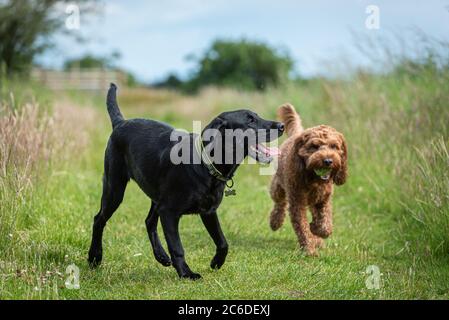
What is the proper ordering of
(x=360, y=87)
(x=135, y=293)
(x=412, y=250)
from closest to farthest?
Result: 1. (x=135, y=293)
2. (x=412, y=250)
3. (x=360, y=87)

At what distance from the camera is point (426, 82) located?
10008 mm

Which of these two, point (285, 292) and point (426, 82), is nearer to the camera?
point (285, 292)

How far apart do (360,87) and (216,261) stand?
6.94 meters

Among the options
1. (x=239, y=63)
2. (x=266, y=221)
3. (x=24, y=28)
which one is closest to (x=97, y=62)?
(x=239, y=63)

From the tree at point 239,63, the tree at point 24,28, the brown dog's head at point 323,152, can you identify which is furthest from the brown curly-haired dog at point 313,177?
the tree at point 239,63

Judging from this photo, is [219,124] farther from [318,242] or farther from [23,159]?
[23,159]

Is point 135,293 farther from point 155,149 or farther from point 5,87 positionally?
point 5,87

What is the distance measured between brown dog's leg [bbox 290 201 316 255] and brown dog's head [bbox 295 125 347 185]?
401 mm

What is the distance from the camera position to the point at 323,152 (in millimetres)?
6430

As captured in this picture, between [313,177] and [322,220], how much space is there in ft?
1.50

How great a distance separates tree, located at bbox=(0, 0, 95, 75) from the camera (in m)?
19.0

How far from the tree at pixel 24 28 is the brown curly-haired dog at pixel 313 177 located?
13.4 metres

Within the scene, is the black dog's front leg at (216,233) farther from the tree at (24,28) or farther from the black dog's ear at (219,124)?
the tree at (24,28)

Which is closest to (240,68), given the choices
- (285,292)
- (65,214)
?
(65,214)
